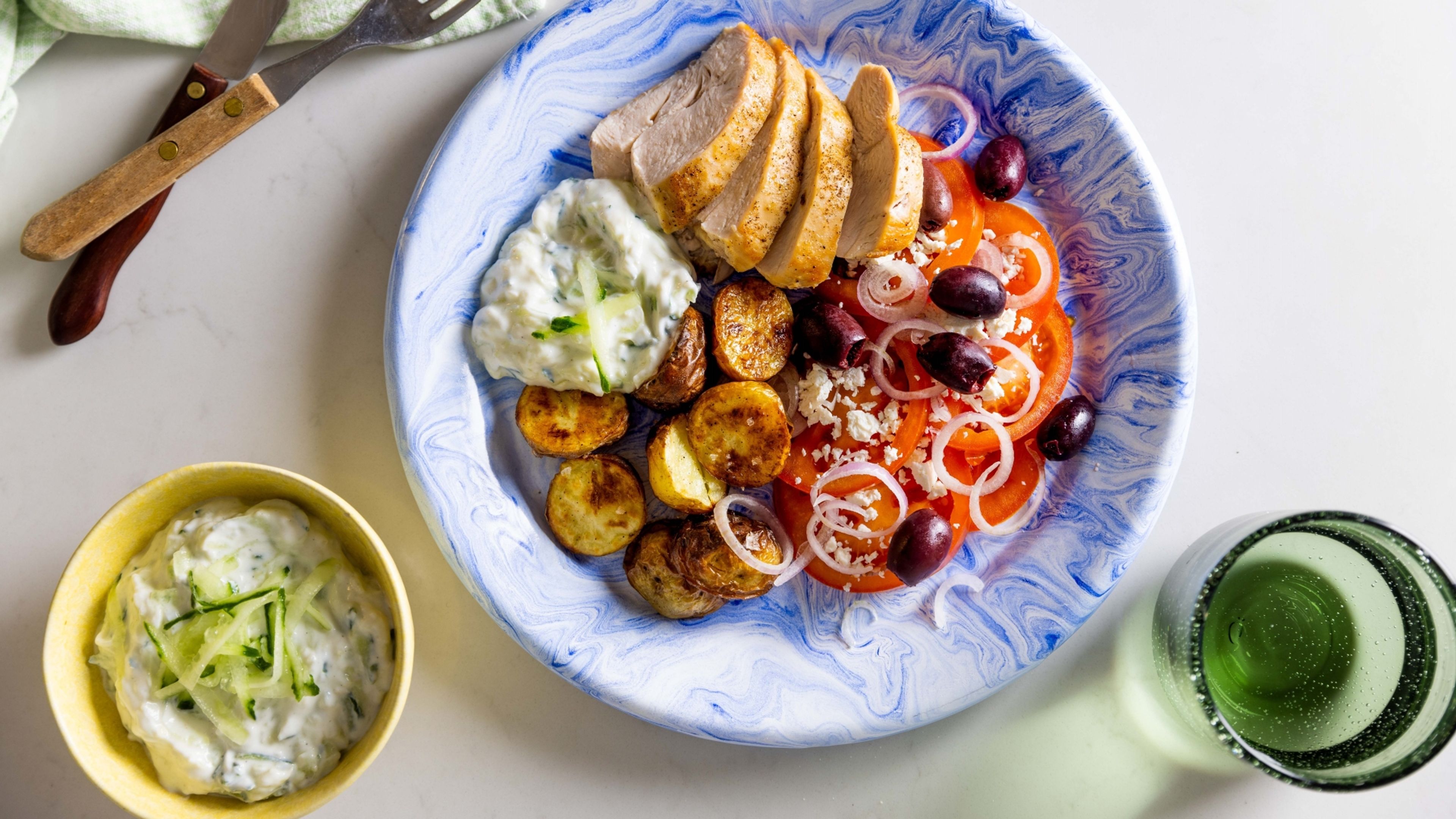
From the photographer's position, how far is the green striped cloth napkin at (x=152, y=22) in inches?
77.8

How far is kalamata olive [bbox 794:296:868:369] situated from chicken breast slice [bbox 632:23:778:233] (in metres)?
0.34

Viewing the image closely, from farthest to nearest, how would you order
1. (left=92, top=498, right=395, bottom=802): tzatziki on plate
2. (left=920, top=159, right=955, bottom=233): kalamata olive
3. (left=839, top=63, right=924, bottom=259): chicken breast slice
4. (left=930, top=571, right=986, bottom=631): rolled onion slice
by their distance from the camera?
(left=930, top=571, right=986, bottom=631): rolled onion slice < (left=920, top=159, right=955, bottom=233): kalamata olive < (left=839, top=63, right=924, bottom=259): chicken breast slice < (left=92, top=498, right=395, bottom=802): tzatziki on plate

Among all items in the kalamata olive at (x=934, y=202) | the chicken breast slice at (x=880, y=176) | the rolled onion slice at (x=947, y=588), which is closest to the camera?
the chicken breast slice at (x=880, y=176)

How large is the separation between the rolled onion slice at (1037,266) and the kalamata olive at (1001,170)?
102mm

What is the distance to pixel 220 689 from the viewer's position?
1.57 metres

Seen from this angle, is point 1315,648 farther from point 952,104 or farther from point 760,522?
point 952,104

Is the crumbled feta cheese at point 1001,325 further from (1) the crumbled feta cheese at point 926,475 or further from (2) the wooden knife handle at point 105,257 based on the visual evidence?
(2) the wooden knife handle at point 105,257

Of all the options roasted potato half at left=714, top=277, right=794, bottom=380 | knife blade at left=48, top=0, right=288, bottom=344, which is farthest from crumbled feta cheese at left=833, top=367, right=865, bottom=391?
knife blade at left=48, top=0, right=288, bottom=344

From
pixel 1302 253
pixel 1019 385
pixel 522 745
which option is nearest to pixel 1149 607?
pixel 1019 385

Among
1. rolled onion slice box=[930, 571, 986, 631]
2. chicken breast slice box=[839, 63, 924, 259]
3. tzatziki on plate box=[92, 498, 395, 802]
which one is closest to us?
tzatziki on plate box=[92, 498, 395, 802]

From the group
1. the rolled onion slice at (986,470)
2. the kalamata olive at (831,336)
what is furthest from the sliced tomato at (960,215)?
the rolled onion slice at (986,470)

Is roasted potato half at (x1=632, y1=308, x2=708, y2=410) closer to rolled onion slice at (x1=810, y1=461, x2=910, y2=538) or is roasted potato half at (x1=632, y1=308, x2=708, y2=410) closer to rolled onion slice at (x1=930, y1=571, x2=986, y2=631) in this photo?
rolled onion slice at (x1=810, y1=461, x2=910, y2=538)

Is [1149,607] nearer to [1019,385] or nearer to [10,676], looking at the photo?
[1019,385]

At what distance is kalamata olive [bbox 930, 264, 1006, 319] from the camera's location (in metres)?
1.76
